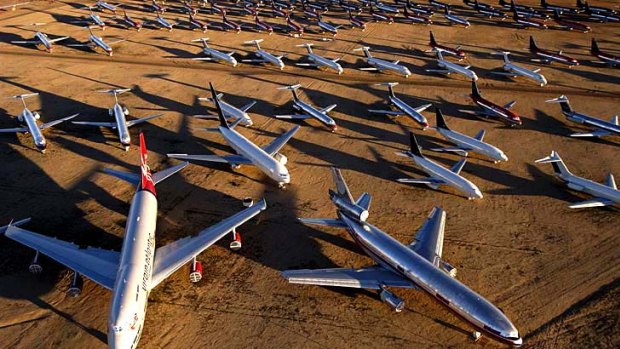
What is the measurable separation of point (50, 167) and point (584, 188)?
188 feet

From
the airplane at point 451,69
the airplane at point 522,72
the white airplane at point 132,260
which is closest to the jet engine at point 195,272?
the white airplane at point 132,260

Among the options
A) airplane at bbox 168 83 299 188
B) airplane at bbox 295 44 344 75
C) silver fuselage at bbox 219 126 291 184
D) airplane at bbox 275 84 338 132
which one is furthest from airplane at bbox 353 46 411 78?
silver fuselage at bbox 219 126 291 184

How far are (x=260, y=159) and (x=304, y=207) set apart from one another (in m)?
7.29

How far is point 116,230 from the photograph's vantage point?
38.2 m

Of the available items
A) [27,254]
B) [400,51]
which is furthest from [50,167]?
[400,51]

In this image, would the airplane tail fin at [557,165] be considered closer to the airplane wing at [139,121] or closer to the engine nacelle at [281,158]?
the engine nacelle at [281,158]

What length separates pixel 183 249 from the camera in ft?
108

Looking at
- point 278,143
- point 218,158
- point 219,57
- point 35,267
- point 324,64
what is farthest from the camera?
point 219,57

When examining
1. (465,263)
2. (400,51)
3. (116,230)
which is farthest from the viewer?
(400,51)

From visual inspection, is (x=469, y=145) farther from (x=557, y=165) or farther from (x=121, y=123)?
(x=121, y=123)

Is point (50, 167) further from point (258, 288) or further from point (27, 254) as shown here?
point (258, 288)

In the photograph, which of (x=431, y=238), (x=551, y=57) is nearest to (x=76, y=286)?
(x=431, y=238)

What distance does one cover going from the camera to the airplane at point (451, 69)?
72250mm

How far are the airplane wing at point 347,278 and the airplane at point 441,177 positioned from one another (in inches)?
602
